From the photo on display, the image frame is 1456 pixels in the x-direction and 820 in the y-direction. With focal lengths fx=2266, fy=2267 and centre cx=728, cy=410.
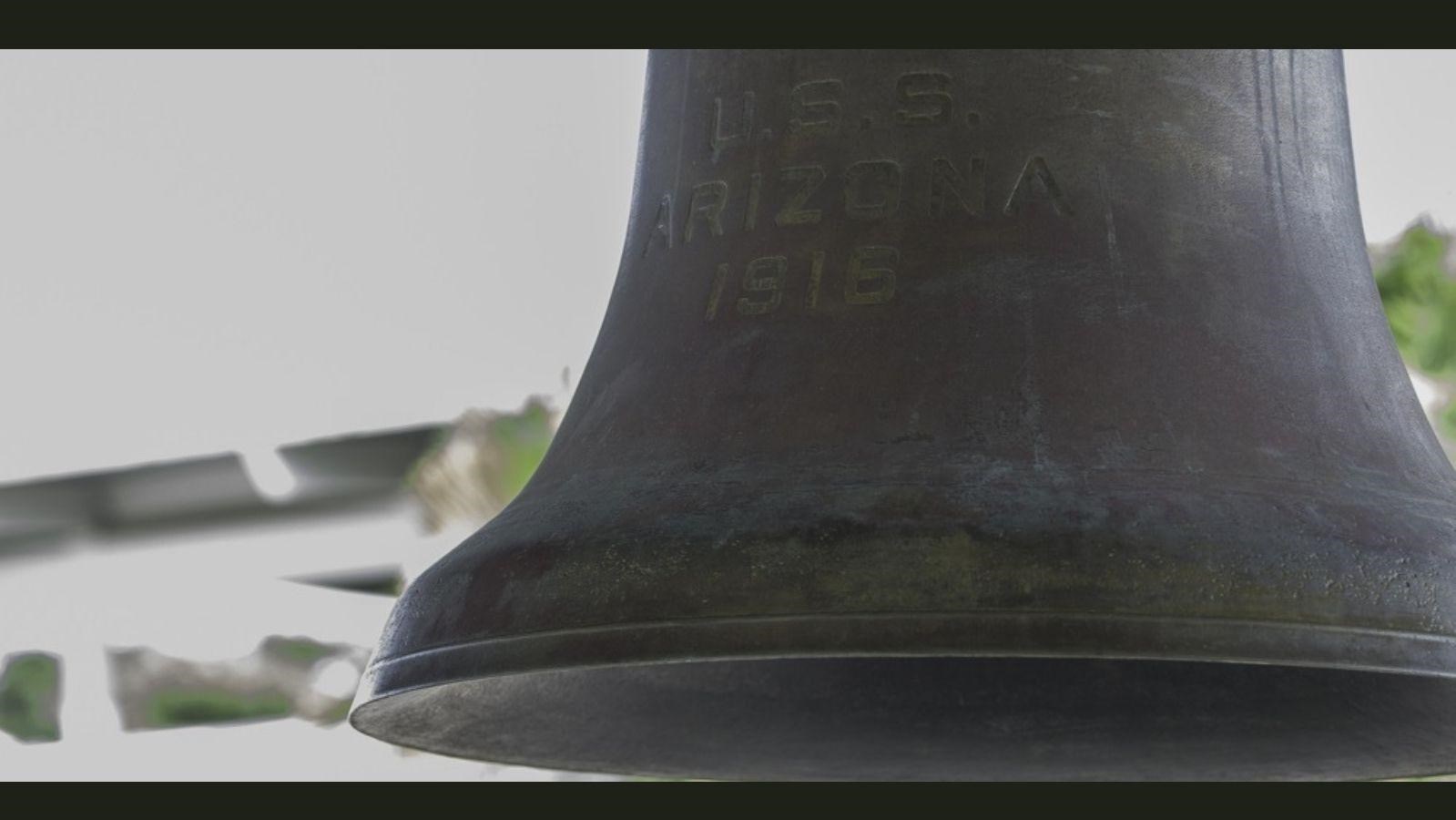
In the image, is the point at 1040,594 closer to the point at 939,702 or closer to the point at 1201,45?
the point at 1201,45

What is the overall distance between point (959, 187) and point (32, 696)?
503 centimetres

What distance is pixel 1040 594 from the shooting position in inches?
52.4

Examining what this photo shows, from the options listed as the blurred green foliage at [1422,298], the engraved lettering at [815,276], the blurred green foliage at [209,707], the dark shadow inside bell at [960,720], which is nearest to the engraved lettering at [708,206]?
the engraved lettering at [815,276]

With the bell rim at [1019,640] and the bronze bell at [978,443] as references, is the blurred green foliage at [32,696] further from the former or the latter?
the bell rim at [1019,640]

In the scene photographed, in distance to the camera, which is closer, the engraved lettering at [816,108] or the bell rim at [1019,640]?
the bell rim at [1019,640]

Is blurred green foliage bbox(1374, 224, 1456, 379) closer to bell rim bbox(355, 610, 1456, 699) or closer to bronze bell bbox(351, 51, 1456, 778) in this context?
bronze bell bbox(351, 51, 1456, 778)

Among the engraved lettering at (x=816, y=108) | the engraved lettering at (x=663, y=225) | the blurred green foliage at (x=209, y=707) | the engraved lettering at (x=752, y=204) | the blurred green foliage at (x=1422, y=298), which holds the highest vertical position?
the blurred green foliage at (x=1422, y=298)

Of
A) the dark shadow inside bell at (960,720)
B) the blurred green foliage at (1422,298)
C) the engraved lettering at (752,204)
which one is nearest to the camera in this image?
the engraved lettering at (752,204)

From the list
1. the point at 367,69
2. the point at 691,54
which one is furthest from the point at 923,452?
the point at 367,69

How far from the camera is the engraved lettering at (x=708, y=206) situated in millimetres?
1740

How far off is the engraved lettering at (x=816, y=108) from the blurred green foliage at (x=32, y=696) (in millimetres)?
4783

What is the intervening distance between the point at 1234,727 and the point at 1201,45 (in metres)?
0.67

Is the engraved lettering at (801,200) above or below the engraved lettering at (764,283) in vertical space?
above

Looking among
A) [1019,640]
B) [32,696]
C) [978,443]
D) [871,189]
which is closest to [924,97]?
[871,189]
